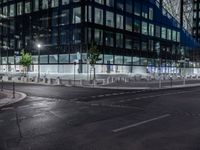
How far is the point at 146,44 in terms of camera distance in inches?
3169

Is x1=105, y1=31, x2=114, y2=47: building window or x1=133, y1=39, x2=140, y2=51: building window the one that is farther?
x1=133, y1=39, x2=140, y2=51: building window

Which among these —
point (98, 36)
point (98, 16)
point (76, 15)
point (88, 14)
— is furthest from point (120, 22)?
point (76, 15)

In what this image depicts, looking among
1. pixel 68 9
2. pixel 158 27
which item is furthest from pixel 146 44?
pixel 68 9

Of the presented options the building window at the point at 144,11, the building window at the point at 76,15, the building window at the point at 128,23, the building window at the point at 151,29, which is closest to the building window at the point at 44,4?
the building window at the point at 76,15

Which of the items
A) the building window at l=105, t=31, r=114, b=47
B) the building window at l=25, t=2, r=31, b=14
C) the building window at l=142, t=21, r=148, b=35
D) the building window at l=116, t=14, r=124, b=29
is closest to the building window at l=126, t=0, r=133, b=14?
the building window at l=116, t=14, r=124, b=29

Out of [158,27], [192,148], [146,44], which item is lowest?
[192,148]

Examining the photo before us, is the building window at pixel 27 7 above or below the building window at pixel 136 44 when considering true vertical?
above

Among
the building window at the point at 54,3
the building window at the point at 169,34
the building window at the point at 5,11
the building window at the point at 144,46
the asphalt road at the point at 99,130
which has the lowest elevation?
the asphalt road at the point at 99,130

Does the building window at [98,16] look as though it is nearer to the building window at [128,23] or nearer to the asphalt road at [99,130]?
the building window at [128,23]

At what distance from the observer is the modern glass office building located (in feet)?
208

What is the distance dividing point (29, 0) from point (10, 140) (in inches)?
2844

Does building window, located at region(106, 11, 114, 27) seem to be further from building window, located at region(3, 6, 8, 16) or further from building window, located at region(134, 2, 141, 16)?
building window, located at region(3, 6, 8, 16)

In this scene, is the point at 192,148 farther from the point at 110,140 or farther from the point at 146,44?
the point at 146,44

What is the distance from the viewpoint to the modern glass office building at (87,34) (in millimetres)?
63344
